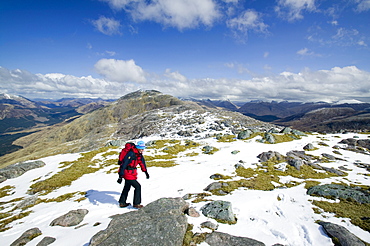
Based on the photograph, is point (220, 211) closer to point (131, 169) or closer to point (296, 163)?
point (131, 169)

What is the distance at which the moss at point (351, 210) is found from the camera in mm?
8797

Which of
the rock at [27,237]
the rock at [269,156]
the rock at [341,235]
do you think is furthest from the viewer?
the rock at [269,156]

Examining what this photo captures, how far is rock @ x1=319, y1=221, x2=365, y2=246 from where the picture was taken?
7122 millimetres

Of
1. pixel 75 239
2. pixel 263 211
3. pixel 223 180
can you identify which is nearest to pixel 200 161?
pixel 223 180

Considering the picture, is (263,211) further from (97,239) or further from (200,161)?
(200,161)

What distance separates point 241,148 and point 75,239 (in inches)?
1015

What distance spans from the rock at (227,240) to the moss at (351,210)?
20.7 ft

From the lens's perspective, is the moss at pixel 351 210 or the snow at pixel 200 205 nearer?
the snow at pixel 200 205

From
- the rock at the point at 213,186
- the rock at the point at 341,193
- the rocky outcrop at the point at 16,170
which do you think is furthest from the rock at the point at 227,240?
the rocky outcrop at the point at 16,170

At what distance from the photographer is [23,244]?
827cm

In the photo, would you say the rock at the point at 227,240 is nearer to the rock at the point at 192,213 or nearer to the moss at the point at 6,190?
the rock at the point at 192,213

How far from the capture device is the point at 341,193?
12.2 metres

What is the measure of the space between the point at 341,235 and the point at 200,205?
6953 millimetres

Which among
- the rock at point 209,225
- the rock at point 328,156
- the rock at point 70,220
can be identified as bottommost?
the rock at point 328,156
